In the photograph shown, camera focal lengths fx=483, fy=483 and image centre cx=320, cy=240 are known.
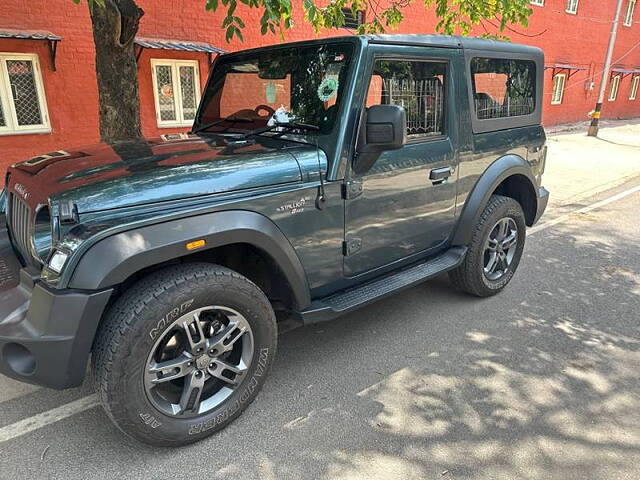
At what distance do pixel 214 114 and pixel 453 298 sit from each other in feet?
8.17

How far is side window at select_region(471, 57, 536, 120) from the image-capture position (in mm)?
3594

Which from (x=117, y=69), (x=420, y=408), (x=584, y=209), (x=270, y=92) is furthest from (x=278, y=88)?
(x=584, y=209)

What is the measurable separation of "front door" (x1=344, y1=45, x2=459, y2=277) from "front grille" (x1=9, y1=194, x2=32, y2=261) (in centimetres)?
166

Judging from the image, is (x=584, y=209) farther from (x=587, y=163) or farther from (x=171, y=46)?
(x=171, y=46)

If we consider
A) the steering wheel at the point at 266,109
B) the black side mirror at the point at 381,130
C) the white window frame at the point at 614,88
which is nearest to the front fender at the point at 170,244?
the black side mirror at the point at 381,130

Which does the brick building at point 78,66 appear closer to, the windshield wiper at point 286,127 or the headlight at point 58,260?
the windshield wiper at point 286,127

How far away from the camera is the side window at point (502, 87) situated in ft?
11.8

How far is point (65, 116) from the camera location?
27.3ft

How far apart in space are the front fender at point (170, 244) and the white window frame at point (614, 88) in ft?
83.7

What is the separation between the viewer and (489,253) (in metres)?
4.14

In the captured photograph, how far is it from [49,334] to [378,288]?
1.90 m

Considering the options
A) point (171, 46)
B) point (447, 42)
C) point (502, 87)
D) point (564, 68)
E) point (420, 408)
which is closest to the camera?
point (420, 408)

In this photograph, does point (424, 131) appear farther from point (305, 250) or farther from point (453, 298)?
point (453, 298)

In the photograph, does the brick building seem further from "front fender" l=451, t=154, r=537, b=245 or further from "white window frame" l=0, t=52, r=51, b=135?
"front fender" l=451, t=154, r=537, b=245
